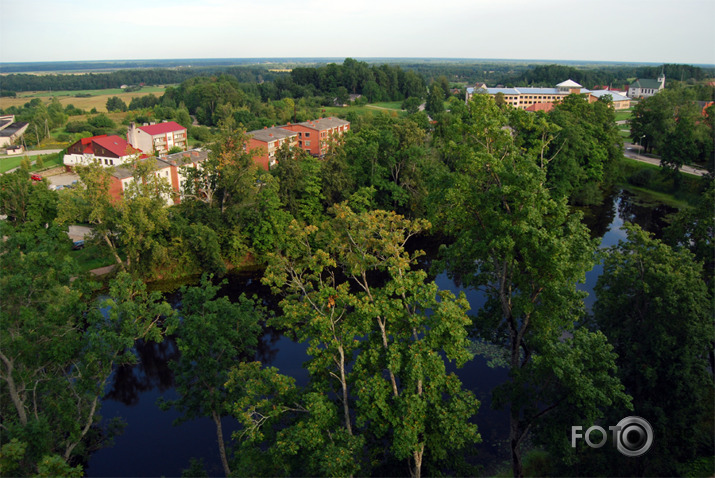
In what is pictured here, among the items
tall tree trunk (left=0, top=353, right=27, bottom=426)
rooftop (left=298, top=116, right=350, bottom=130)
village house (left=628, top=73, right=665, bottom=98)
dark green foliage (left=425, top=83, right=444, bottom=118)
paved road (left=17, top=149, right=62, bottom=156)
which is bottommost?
paved road (left=17, top=149, right=62, bottom=156)

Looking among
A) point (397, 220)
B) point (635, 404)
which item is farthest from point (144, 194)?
point (635, 404)

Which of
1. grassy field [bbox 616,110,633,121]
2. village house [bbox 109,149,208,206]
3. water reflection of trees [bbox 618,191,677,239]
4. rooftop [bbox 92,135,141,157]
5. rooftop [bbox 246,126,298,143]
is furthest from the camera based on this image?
grassy field [bbox 616,110,633,121]

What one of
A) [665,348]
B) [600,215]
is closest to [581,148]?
[600,215]

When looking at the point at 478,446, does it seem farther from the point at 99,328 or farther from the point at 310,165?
the point at 310,165

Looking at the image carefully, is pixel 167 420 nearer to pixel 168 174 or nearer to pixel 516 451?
pixel 516 451

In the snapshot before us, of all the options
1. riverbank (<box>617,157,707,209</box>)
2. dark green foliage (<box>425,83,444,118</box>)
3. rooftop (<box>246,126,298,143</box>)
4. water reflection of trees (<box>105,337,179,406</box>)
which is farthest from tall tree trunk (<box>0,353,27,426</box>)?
dark green foliage (<box>425,83,444,118</box>)

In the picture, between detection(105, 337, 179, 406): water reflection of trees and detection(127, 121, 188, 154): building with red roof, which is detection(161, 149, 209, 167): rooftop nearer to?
detection(127, 121, 188, 154): building with red roof

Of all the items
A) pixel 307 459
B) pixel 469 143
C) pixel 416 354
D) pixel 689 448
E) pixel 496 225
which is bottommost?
pixel 689 448
